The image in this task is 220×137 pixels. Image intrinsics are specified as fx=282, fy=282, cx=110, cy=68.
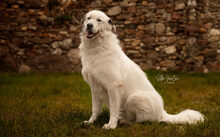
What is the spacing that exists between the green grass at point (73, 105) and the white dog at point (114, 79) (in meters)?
0.18

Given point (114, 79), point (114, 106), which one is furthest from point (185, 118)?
point (114, 79)

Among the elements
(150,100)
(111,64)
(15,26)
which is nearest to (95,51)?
(111,64)

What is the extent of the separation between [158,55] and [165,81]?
141 centimetres

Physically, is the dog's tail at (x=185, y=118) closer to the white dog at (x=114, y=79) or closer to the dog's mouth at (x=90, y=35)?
the white dog at (x=114, y=79)

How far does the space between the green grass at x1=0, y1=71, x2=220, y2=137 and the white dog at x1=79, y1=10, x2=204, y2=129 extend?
0.58ft

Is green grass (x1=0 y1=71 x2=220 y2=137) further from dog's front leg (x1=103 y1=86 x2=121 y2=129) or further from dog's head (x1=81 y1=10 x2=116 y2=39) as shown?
dog's head (x1=81 y1=10 x2=116 y2=39)

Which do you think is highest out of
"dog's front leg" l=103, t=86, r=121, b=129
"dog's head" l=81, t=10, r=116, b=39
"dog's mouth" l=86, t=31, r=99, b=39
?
"dog's head" l=81, t=10, r=116, b=39

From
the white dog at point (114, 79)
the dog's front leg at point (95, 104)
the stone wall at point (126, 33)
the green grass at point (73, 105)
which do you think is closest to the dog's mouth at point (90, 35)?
the white dog at point (114, 79)

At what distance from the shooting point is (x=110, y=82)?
3598 millimetres

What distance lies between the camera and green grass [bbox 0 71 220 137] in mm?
3391

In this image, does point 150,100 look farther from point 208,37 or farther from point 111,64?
point 208,37

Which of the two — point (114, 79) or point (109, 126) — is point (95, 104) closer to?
point (109, 126)

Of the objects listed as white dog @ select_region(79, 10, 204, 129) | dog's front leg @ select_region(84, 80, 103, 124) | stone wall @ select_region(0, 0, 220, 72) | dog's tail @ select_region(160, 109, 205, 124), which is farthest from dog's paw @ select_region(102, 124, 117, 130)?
stone wall @ select_region(0, 0, 220, 72)

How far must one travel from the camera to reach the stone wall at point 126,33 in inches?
314
